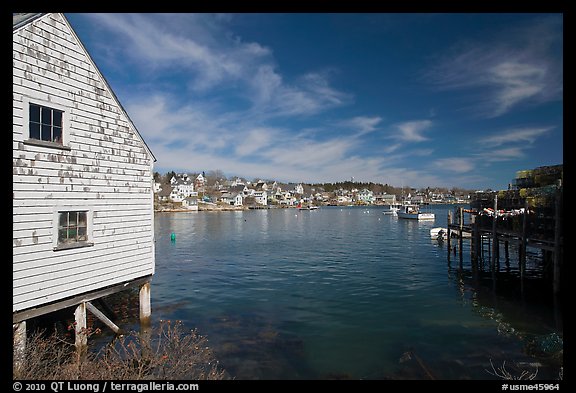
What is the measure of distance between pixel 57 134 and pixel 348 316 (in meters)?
14.0

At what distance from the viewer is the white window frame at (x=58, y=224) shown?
10.2 meters

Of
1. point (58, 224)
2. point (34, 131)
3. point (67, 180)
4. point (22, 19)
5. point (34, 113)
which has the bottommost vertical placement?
point (58, 224)

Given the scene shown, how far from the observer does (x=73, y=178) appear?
1089 centimetres

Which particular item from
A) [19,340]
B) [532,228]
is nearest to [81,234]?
[19,340]

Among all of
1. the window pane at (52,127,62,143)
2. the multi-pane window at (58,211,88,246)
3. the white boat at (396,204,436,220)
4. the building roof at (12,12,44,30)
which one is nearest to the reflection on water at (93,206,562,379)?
the multi-pane window at (58,211,88,246)

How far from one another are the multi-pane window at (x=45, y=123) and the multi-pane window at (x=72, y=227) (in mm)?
2385

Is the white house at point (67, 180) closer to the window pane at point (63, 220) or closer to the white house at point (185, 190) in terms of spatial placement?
the window pane at point (63, 220)

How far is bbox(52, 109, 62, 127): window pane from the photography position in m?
10.3

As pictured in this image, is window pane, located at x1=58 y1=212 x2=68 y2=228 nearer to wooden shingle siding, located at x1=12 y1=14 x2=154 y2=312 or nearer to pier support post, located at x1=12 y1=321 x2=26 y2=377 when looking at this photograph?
wooden shingle siding, located at x1=12 y1=14 x2=154 y2=312

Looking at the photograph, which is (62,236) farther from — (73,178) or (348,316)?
(348,316)

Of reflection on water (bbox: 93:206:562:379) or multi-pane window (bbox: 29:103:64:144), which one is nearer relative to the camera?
multi-pane window (bbox: 29:103:64:144)

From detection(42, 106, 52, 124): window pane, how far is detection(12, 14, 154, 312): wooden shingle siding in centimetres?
23
